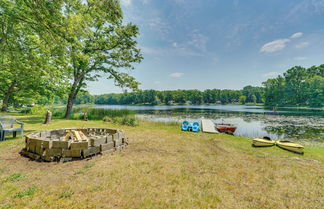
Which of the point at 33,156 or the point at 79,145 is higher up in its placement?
the point at 79,145

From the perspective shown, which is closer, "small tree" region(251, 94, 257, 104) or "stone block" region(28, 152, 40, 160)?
"stone block" region(28, 152, 40, 160)

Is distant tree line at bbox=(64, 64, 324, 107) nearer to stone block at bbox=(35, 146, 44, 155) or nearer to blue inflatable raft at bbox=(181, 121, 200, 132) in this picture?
blue inflatable raft at bbox=(181, 121, 200, 132)

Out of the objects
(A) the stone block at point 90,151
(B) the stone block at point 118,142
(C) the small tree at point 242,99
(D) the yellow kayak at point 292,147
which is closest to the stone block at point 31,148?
(A) the stone block at point 90,151

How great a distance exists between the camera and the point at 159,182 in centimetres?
364

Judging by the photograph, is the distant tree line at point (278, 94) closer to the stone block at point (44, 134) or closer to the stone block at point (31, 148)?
the stone block at point (44, 134)

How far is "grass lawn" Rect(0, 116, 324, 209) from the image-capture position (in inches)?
114

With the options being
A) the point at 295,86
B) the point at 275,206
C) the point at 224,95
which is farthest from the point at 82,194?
the point at 224,95

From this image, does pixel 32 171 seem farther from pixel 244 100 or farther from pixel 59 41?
pixel 244 100

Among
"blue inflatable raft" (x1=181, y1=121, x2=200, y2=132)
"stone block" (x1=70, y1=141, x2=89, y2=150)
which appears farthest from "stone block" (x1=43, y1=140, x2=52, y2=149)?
"blue inflatable raft" (x1=181, y1=121, x2=200, y2=132)

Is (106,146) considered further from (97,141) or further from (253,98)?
(253,98)

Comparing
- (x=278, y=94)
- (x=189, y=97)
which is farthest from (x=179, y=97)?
(x=278, y=94)

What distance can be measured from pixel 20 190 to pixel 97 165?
1.81 m

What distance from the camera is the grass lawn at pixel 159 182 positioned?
2.90 metres

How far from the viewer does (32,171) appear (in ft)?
13.2
